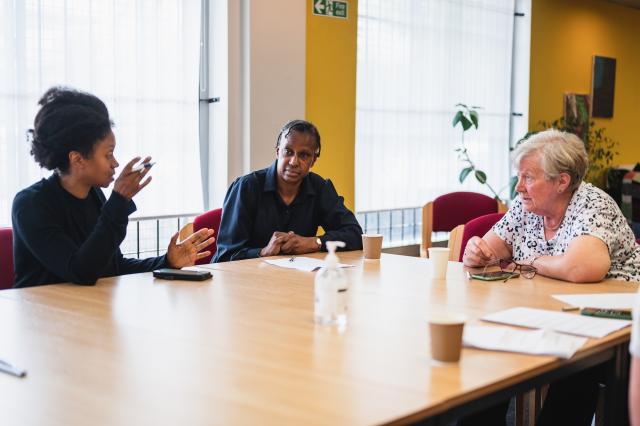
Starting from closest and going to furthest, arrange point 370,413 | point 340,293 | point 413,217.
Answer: point 370,413 < point 340,293 < point 413,217

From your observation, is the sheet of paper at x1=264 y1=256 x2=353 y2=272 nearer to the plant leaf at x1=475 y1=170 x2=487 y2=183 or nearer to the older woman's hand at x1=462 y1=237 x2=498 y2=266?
the older woman's hand at x1=462 y1=237 x2=498 y2=266

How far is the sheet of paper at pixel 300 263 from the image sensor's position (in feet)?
9.60

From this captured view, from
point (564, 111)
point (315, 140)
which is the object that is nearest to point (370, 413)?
point (315, 140)

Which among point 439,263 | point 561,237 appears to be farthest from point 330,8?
point 439,263

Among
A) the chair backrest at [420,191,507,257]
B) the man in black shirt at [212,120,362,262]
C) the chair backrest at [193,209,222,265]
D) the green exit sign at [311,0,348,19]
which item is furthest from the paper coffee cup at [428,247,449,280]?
the green exit sign at [311,0,348,19]

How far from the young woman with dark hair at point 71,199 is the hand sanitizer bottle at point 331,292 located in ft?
2.82

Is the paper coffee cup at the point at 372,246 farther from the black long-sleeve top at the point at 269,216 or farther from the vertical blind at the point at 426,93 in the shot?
the vertical blind at the point at 426,93

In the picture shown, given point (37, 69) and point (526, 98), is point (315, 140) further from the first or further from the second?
point (526, 98)

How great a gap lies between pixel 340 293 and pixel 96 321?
62 cm

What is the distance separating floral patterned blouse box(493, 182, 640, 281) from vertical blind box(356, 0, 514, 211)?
9.39 feet

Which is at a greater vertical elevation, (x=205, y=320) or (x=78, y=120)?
(x=78, y=120)

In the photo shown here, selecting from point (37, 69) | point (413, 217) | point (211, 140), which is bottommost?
point (413, 217)

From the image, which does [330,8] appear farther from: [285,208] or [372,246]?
[372,246]

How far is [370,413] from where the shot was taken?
1.35m
